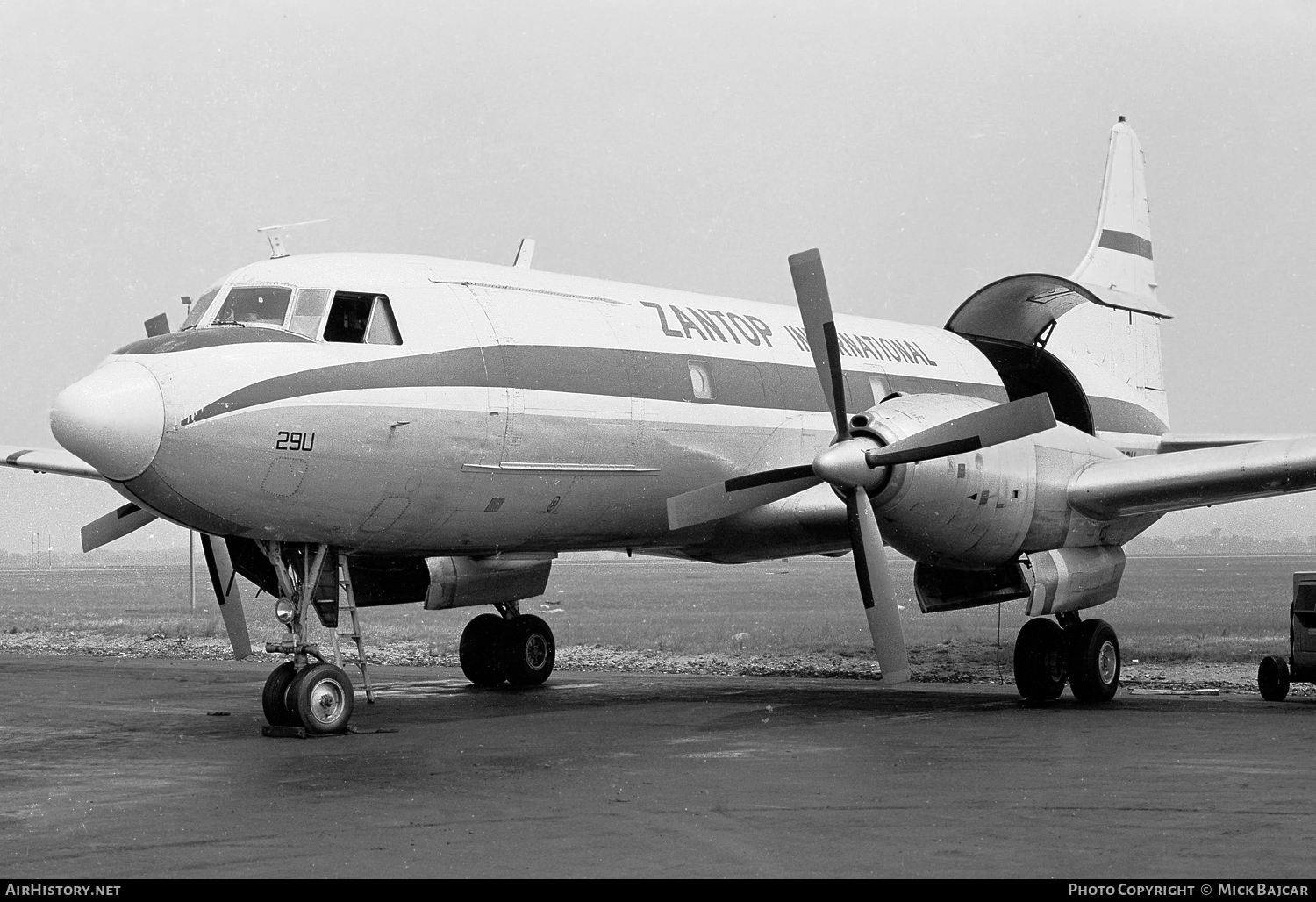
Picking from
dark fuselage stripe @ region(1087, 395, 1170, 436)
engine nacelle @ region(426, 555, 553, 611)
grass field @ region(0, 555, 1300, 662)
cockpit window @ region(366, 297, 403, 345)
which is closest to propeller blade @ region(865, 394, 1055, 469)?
cockpit window @ region(366, 297, 403, 345)

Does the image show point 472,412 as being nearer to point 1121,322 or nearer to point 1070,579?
point 1070,579

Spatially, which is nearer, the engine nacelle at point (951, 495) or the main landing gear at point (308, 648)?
the main landing gear at point (308, 648)

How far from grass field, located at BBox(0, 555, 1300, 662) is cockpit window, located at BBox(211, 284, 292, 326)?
13.1 m

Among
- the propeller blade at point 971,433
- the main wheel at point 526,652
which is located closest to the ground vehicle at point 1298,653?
the propeller blade at point 971,433

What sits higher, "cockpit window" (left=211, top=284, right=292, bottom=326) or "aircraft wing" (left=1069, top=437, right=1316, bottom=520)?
"cockpit window" (left=211, top=284, right=292, bottom=326)

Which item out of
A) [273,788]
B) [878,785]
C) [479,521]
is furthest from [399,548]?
[878,785]

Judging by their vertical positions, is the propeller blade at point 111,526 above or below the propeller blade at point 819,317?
below

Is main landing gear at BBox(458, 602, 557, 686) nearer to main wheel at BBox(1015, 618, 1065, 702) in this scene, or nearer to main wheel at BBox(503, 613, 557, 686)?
main wheel at BBox(503, 613, 557, 686)

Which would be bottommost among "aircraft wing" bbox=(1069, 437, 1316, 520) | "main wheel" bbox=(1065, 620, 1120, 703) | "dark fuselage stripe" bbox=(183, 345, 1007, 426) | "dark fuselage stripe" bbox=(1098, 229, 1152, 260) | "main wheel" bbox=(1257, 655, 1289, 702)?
"main wheel" bbox=(1257, 655, 1289, 702)

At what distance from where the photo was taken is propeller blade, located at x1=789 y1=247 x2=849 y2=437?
14242 millimetres

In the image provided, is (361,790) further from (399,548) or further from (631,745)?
(399,548)

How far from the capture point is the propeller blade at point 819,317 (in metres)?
14.2

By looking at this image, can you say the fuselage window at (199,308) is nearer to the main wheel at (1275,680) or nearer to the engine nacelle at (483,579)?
the engine nacelle at (483,579)

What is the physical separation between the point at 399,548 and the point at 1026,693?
7.13 m
